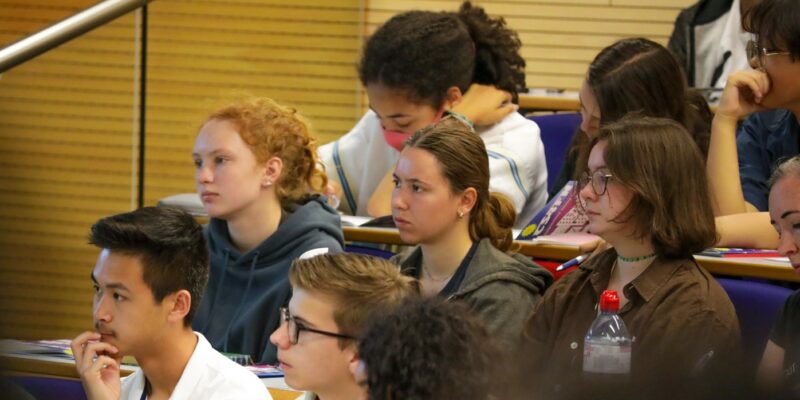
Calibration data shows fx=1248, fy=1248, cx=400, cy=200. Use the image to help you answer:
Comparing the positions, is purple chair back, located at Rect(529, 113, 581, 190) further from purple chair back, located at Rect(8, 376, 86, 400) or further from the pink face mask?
purple chair back, located at Rect(8, 376, 86, 400)

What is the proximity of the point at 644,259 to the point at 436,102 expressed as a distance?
1465 millimetres

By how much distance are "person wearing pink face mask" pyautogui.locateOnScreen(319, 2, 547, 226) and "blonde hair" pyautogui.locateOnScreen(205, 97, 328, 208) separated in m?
0.41

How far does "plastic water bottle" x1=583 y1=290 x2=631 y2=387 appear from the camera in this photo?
7.67ft

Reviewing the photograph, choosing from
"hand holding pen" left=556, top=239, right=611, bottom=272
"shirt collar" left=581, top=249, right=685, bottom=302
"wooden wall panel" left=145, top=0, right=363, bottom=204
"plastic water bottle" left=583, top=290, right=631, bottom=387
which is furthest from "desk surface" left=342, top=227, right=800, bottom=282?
"wooden wall panel" left=145, top=0, right=363, bottom=204

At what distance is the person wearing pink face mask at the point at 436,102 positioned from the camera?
3846 millimetres

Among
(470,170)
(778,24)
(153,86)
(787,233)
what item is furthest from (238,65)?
(787,233)

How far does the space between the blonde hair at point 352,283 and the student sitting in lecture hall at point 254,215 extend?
2.66 ft

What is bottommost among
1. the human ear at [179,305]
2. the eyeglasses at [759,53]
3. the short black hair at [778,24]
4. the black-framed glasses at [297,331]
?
the human ear at [179,305]

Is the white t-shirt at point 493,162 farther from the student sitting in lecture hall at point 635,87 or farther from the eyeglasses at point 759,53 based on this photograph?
the eyeglasses at point 759,53

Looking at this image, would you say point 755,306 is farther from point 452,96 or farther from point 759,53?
point 452,96

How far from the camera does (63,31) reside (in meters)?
3.75

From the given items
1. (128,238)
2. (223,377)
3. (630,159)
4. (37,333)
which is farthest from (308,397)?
(37,333)

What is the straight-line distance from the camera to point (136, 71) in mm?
4543

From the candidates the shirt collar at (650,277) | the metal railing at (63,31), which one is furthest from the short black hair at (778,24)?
the metal railing at (63,31)
